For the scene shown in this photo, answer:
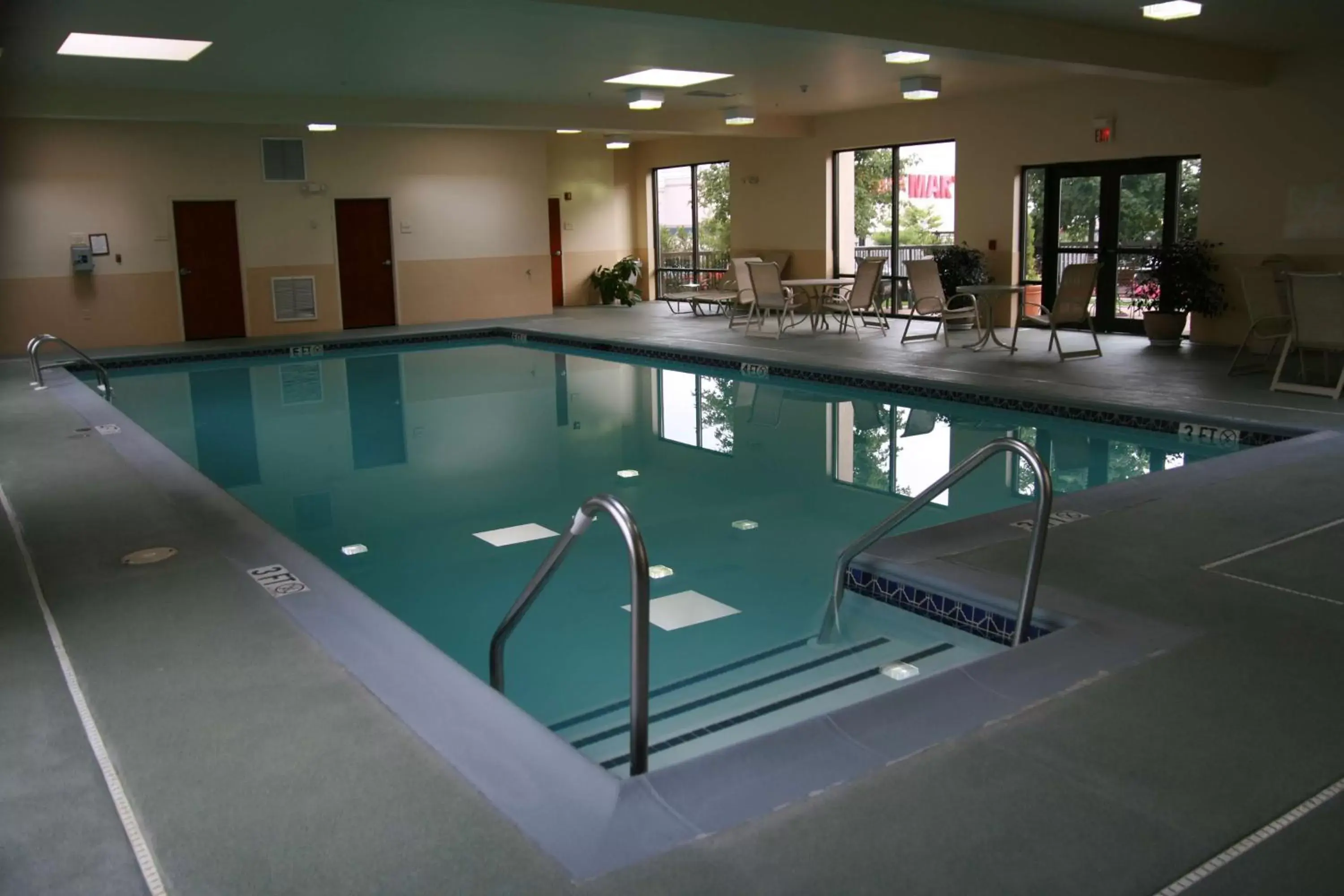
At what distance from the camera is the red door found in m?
17.0

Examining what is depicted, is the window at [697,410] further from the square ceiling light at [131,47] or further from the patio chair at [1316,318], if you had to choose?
the square ceiling light at [131,47]

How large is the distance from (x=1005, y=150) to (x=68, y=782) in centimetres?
1149

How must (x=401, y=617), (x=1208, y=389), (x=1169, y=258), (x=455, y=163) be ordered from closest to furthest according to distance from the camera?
(x=401, y=617) < (x=1208, y=389) < (x=1169, y=258) < (x=455, y=163)

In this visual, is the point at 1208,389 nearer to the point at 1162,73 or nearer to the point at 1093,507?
the point at 1162,73

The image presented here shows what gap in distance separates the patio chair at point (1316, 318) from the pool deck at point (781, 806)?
350cm

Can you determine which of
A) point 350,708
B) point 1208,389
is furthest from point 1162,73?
point 350,708

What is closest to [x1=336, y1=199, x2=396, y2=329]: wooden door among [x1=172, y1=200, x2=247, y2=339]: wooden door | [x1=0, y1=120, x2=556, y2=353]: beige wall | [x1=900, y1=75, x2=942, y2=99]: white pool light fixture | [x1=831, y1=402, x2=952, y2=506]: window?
[x1=0, y1=120, x2=556, y2=353]: beige wall

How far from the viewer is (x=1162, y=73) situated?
8797 millimetres

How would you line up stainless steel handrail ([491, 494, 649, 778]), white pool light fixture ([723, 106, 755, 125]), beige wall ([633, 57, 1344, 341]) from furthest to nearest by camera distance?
white pool light fixture ([723, 106, 755, 125])
beige wall ([633, 57, 1344, 341])
stainless steel handrail ([491, 494, 649, 778])

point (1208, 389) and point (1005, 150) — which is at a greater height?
point (1005, 150)

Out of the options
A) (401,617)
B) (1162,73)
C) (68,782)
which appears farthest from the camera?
(1162,73)

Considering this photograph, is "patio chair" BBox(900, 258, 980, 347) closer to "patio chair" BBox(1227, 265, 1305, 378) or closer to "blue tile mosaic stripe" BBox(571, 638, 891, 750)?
"patio chair" BBox(1227, 265, 1305, 378)

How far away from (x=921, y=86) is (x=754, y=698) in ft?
26.1

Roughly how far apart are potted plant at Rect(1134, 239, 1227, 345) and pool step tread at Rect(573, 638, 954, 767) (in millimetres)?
7722
